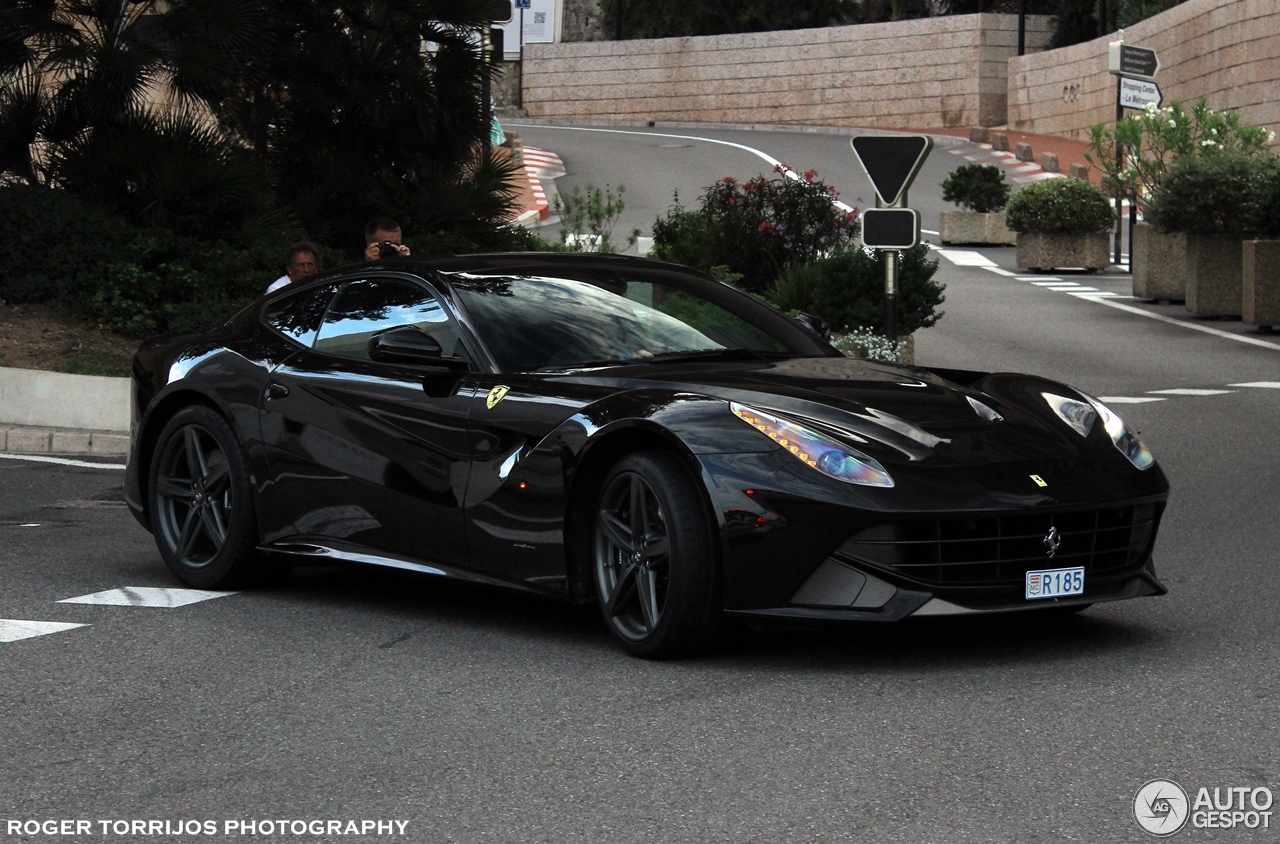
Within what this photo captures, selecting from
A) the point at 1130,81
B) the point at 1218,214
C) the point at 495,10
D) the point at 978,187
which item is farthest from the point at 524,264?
the point at 978,187

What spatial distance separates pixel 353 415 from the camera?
7.38 metres

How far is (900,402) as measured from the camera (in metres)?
6.55

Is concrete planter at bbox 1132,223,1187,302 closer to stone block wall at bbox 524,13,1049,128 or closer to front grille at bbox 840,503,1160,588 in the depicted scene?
front grille at bbox 840,503,1160,588

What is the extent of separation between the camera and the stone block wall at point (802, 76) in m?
70.8

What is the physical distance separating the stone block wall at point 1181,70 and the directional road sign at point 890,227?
32.5m

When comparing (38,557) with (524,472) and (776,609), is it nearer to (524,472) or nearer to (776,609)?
(524,472)

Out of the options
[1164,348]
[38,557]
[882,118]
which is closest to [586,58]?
[882,118]

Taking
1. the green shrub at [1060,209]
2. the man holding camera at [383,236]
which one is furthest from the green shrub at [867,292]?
the green shrub at [1060,209]

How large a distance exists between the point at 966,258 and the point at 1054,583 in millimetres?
30485

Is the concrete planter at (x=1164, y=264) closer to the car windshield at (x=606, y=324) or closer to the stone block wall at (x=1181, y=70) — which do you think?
the stone block wall at (x=1181, y=70)

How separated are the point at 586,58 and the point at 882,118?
15579 millimetres

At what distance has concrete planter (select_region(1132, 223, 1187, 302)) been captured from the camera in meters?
27.8

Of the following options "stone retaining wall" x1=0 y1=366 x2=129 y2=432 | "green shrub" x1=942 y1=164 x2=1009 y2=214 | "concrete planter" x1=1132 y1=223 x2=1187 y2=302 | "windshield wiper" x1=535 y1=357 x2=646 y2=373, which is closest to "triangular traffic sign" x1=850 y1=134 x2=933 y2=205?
"stone retaining wall" x1=0 y1=366 x2=129 y2=432

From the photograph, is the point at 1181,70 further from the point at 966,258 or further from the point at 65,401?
the point at 65,401
